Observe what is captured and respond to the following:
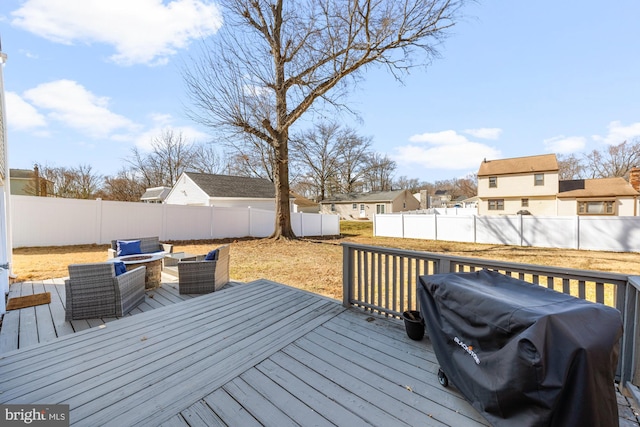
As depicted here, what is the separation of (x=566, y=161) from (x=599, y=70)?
34730 millimetres

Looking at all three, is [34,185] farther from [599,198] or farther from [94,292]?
[599,198]

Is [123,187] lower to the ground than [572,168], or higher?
lower

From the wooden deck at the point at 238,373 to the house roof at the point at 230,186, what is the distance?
52.6ft

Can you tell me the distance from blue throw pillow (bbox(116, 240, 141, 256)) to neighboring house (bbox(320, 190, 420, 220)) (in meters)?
28.9

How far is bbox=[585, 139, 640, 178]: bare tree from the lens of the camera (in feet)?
94.6

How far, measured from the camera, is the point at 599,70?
919 centimetres

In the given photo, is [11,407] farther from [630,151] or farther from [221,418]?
[630,151]

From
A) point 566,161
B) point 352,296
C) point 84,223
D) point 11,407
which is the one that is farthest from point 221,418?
point 566,161

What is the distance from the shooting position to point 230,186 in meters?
19.8

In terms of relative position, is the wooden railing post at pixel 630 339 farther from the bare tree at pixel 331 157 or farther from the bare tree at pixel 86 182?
the bare tree at pixel 331 157

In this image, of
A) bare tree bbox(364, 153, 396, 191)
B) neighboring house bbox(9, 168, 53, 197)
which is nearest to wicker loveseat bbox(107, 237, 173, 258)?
neighboring house bbox(9, 168, 53, 197)

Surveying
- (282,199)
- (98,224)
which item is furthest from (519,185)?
(98,224)

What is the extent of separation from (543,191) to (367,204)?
669 inches

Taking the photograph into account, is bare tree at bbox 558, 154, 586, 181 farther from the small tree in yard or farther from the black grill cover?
the black grill cover
